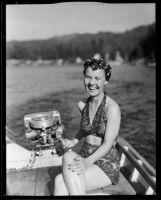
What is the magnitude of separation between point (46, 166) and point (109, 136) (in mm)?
943

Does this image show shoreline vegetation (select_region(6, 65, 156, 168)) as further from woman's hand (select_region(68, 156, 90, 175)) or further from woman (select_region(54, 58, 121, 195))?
woman's hand (select_region(68, 156, 90, 175))

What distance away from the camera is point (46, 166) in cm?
262

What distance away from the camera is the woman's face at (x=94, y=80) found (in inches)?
80.7

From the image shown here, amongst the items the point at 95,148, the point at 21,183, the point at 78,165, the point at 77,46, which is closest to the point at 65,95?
the point at 77,46

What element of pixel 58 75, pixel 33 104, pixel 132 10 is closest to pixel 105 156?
pixel 132 10

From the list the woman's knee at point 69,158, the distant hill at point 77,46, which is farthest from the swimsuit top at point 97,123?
the distant hill at point 77,46

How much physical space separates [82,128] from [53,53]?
4813mm

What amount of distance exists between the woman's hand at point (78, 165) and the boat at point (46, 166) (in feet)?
1.20

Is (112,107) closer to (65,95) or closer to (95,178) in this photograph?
(95,178)

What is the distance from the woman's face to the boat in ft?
2.07

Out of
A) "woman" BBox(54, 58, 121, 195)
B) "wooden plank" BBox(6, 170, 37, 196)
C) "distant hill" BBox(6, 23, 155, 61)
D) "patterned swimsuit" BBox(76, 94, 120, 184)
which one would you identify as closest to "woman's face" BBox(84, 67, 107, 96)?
"woman" BBox(54, 58, 121, 195)

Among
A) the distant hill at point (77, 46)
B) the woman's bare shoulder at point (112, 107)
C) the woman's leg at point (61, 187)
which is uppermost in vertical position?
the distant hill at point (77, 46)

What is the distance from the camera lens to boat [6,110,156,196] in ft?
7.57

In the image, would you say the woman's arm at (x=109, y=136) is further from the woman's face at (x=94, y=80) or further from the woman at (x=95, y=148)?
the woman's face at (x=94, y=80)
